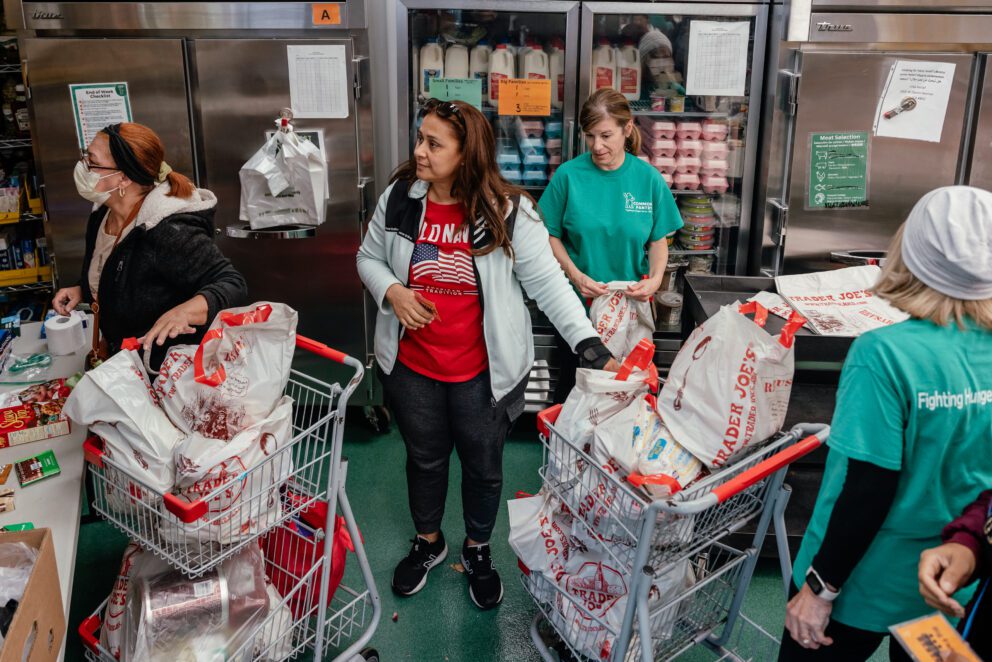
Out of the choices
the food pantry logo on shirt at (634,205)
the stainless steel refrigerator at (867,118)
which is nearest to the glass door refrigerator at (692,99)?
the stainless steel refrigerator at (867,118)

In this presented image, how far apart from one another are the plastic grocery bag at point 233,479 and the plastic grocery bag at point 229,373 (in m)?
0.06

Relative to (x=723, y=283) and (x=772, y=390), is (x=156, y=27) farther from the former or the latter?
(x=772, y=390)

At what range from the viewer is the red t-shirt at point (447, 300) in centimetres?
269

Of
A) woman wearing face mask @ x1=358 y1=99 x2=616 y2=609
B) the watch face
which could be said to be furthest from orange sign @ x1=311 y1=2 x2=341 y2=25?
the watch face

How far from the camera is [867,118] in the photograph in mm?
3848

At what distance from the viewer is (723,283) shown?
10.9ft

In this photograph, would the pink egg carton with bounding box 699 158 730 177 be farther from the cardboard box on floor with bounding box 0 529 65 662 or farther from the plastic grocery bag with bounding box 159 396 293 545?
the cardboard box on floor with bounding box 0 529 65 662

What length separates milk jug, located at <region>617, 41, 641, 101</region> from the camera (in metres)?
4.07

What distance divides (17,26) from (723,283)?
3259 millimetres

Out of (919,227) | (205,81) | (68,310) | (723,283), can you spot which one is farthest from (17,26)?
(919,227)

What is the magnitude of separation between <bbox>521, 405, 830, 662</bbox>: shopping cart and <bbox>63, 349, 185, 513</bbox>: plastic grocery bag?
915 mm

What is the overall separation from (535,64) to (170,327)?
2340 mm

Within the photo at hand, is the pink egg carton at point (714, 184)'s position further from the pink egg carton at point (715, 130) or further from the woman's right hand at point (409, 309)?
the woman's right hand at point (409, 309)

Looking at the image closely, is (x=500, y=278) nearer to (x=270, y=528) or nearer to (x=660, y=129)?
(x=270, y=528)
